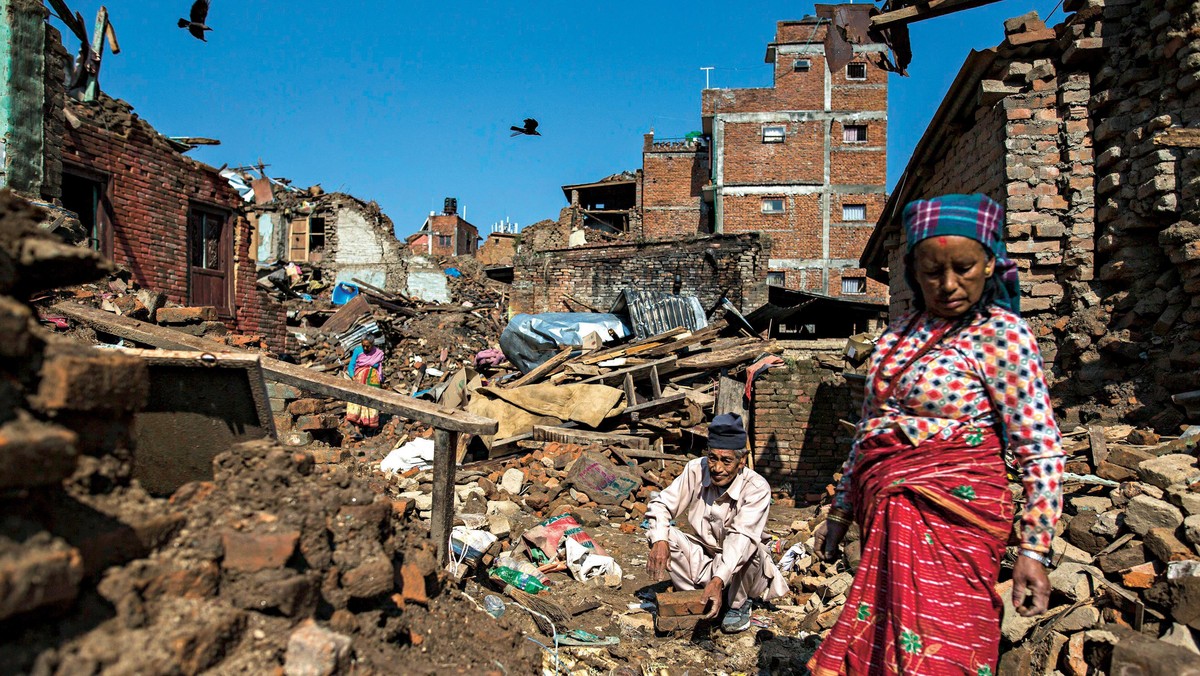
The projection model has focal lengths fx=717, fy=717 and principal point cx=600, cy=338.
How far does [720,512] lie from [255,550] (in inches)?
120

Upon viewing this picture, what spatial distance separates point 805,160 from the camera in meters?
30.6

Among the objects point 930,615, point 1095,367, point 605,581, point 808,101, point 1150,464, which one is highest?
point 808,101

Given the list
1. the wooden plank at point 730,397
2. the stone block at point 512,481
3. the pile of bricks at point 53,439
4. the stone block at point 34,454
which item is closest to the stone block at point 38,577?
the pile of bricks at point 53,439

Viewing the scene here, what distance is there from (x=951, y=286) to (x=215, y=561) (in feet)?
7.40

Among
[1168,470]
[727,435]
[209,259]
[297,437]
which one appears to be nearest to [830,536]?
[727,435]

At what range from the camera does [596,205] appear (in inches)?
1511

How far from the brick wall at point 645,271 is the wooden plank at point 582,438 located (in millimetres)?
11443

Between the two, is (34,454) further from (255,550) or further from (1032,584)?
(1032,584)

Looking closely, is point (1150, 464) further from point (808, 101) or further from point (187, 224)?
point (808, 101)

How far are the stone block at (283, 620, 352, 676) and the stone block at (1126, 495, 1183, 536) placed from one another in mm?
3544

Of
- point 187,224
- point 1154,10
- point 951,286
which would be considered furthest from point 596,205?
point 951,286

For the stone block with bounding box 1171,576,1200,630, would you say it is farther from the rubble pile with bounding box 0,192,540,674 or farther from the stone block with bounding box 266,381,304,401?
the stone block with bounding box 266,381,304,401

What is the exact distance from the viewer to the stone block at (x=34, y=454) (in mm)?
1226

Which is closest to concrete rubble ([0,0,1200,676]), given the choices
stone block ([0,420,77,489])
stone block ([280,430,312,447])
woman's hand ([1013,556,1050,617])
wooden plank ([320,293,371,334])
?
stone block ([0,420,77,489])
